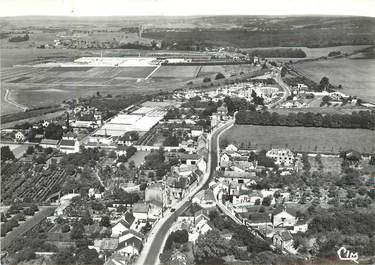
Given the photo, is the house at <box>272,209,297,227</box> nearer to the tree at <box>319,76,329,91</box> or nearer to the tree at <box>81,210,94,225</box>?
the tree at <box>81,210,94,225</box>

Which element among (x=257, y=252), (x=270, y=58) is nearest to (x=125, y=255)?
(x=257, y=252)

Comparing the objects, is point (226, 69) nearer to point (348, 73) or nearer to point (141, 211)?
point (348, 73)

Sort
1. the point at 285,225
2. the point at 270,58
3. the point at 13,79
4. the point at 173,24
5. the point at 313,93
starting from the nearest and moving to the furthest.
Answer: the point at 285,225
the point at 313,93
the point at 13,79
the point at 270,58
the point at 173,24

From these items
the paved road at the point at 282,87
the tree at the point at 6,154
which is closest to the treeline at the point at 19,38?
the paved road at the point at 282,87

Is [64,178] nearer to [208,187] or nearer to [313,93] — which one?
[208,187]

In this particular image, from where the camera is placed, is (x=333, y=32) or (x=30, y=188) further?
(x=333, y=32)

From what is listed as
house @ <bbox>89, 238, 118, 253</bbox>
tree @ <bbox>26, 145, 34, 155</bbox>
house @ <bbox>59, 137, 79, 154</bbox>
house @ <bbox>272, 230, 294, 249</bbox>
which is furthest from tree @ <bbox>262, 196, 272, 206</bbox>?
tree @ <bbox>26, 145, 34, 155</bbox>

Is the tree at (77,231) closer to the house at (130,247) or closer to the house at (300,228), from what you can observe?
the house at (130,247)

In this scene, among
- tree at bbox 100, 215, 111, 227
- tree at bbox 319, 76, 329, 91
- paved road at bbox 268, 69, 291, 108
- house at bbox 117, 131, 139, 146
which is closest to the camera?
tree at bbox 100, 215, 111, 227

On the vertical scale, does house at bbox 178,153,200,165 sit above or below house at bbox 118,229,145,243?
below
